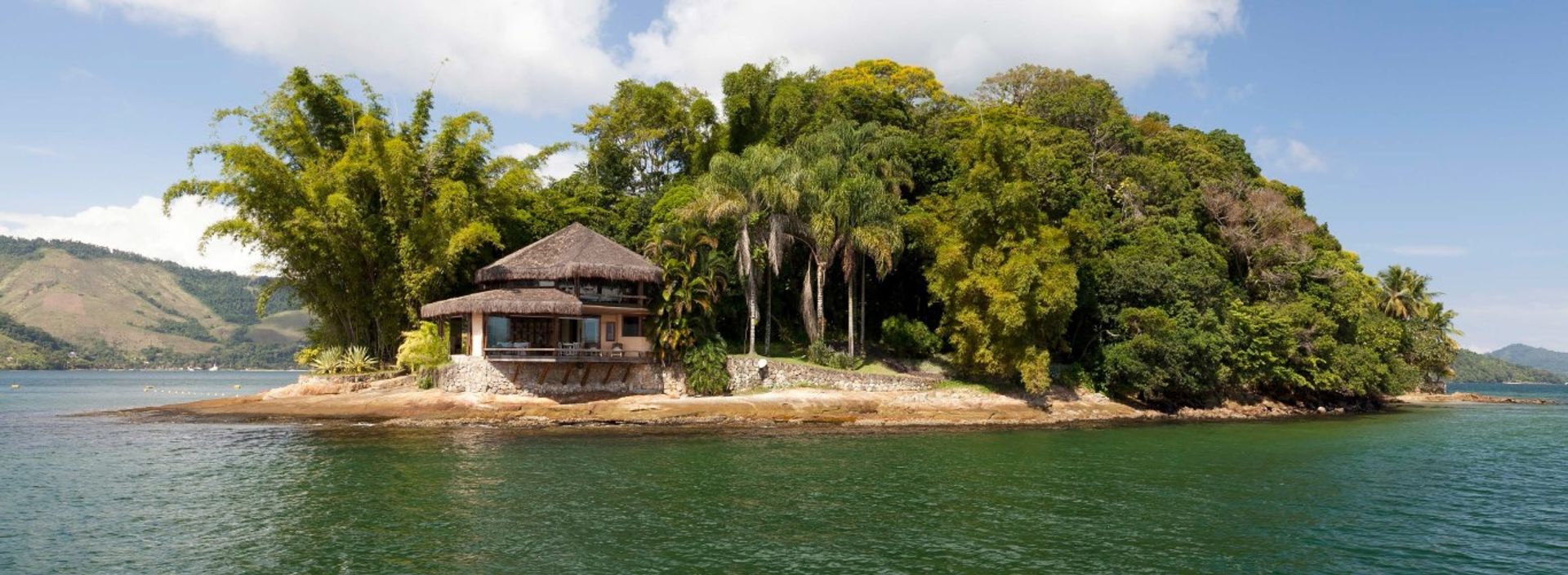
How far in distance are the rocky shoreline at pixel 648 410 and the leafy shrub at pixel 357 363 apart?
1096mm

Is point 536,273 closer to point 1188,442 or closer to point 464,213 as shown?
point 464,213

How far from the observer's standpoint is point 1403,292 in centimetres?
6712

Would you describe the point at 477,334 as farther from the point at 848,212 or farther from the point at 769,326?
the point at 848,212

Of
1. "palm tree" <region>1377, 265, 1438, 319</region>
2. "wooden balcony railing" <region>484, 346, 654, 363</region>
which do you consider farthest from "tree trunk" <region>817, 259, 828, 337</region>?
"palm tree" <region>1377, 265, 1438, 319</region>

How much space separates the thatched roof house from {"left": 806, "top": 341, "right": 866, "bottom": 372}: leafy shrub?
752cm

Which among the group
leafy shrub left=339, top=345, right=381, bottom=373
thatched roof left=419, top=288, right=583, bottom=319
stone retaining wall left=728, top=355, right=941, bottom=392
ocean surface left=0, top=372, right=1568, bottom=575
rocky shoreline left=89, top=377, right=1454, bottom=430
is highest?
thatched roof left=419, top=288, right=583, bottom=319

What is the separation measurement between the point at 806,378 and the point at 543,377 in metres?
11.1

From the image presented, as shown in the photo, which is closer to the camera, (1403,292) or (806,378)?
(806,378)

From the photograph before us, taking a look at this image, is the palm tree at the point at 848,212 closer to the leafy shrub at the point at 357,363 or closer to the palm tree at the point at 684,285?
the palm tree at the point at 684,285

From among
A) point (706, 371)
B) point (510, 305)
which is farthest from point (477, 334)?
point (706, 371)

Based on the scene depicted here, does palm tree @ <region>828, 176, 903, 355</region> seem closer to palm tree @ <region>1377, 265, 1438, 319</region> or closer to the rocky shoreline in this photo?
the rocky shoreline

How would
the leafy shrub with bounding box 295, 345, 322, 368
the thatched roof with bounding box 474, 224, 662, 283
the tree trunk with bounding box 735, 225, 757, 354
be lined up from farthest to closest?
the leafy shrub with bounding box 295, 345, 322, 368 → the tree trunk with bounding box 735, 225, 757, 354 → the thatched roof with bounding box 474, 224, 662, 283

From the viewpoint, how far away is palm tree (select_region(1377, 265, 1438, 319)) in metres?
66.9

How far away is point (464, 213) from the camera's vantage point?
3691cm
